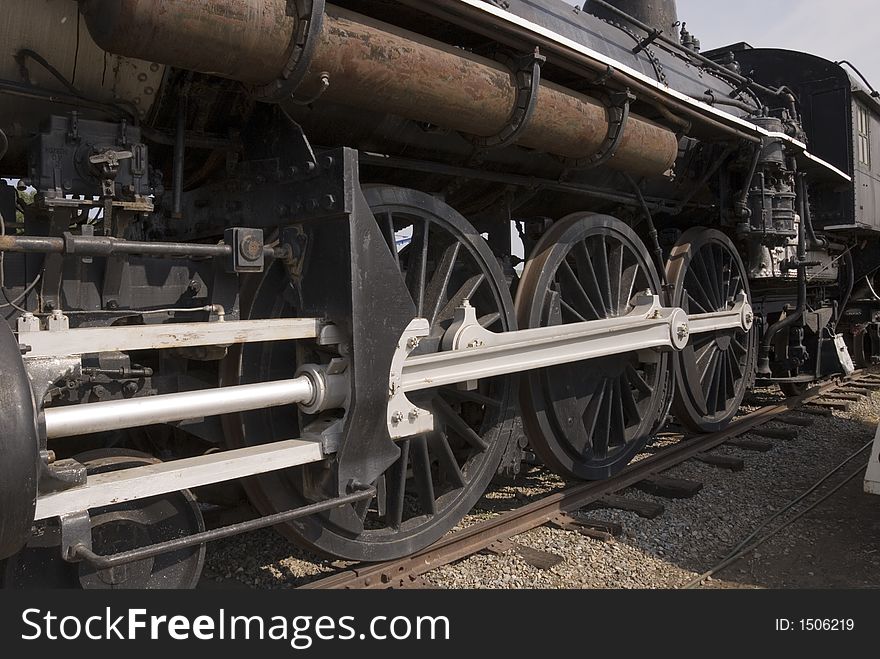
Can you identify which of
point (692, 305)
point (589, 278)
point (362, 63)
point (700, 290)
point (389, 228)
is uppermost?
point (362, 63)

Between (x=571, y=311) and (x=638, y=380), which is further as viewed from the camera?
(x=638, y=380)

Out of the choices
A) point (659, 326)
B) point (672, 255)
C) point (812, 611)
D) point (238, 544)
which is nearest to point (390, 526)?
point (238, 544)

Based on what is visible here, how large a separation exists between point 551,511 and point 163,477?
2.49 metres

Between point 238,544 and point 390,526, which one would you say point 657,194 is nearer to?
point 390,526

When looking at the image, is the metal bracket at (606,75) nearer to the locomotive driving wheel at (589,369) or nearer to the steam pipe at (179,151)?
the locomotive driving wheel at (589,369)

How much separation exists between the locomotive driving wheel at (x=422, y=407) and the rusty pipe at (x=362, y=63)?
0.47 meters

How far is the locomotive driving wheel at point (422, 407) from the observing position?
9.46ft

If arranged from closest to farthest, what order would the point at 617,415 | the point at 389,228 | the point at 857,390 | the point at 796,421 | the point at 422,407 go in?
the point at 389,228
the point at 422,407
the point at 617,415
the point at 796,421
the point at 857,390

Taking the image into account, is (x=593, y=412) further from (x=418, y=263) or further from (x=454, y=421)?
(x=418, y=263)

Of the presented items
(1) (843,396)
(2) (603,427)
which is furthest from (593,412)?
(1) (843,396)

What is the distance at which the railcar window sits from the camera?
7.54 meters

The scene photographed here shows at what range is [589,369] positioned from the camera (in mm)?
4496

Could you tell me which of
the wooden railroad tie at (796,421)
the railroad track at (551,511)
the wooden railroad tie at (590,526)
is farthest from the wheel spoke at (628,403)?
the wooden railroad tie at (796,421)

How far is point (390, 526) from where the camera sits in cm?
329
